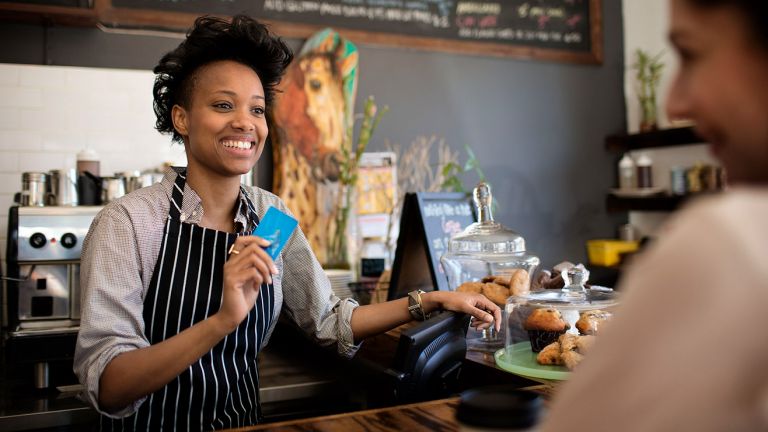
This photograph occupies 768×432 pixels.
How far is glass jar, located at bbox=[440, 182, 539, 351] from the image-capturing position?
1.78 m

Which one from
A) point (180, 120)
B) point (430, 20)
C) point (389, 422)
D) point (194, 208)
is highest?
point (430, 20)

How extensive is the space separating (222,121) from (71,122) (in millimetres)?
1960

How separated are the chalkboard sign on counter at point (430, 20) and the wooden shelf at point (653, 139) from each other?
567 millimetres

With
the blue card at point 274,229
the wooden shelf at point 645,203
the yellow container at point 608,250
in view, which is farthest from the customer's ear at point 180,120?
the wooden shelf at point 645,203

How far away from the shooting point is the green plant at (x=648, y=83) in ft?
14.5

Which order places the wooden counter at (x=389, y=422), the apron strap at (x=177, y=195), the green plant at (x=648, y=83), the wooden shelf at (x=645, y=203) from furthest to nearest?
the green plant at (x=648, y=83) → the wooden shelf at (x=645, y=203) → the apron strap at (x=177, y=195) → the wooden counter at (x=389, y=422)

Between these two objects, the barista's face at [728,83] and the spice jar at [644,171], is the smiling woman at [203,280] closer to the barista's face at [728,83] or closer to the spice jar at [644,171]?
the barista's face at [728,83]

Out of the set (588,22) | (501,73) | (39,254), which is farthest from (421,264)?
(588,22)

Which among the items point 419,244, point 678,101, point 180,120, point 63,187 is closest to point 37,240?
point 63,187

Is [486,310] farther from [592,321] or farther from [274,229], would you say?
[274,229]

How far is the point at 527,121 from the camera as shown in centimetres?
436

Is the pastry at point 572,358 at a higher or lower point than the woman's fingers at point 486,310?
lower

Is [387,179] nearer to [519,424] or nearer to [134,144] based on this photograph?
[134,144]

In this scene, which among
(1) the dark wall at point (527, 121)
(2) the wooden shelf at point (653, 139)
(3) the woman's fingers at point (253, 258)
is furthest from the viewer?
(2) the wooden shelf at point (653, 139)
